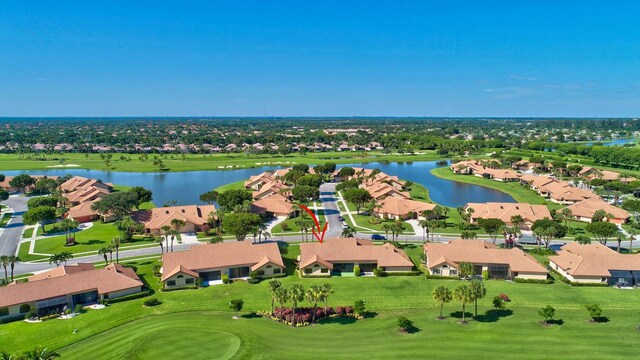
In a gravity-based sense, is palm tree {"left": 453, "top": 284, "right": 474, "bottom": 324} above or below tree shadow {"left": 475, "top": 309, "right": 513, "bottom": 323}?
above

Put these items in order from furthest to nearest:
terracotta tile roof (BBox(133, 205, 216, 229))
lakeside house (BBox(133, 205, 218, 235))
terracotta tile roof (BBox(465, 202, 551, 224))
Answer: terracotta tile roof (BBox(465, 202, 551, 224))
terracotta tile roof (BBox(133, 205, 216, 229))
lakeside house (BBox(133, 205, 218, 235))

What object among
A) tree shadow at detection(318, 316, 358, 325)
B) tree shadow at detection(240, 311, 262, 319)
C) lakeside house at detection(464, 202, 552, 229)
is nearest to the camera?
tree shadow at detection(318, 316, 358, 325)

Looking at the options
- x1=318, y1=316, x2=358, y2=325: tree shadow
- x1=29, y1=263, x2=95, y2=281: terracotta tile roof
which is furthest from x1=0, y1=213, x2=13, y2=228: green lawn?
x1=318, y1=316, x2=358, y2=325: tree shadow

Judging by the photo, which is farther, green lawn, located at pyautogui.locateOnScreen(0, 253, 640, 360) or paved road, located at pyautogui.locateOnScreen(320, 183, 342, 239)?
paved road, located at pyautogui.locateOnScreen(320, 183, 342, 239)

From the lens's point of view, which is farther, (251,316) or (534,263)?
(534,263)

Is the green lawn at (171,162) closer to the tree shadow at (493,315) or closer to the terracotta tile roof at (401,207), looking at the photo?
the terracotta tile roof at (401,207)

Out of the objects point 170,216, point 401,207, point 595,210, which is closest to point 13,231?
point 170,216

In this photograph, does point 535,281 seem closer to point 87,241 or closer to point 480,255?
point 480,255

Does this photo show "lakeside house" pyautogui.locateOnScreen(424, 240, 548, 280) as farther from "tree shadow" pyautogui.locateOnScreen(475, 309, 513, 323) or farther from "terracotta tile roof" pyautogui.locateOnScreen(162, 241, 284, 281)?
"terracotta tile roof" pyautogui.locateOnScreen(162, 241, 284, 281)
